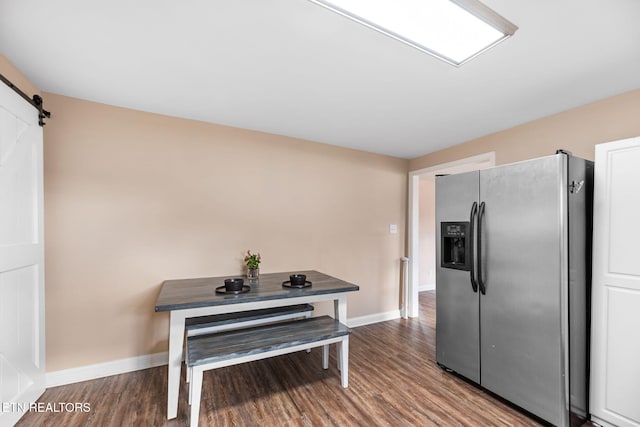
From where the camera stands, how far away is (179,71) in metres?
1.87

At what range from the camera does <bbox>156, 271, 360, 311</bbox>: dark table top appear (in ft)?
6.29

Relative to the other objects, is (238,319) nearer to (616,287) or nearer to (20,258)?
(20,258)

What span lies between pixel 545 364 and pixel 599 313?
487 millimetres

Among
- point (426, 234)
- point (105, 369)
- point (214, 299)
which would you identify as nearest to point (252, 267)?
point (214, 299)

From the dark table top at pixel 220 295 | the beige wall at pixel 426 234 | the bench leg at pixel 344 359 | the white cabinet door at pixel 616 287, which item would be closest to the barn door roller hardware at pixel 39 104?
the dark table top at pixel 220 295

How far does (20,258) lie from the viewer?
183 cm

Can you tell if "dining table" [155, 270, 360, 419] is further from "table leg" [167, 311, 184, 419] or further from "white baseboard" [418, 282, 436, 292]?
"white baseboard" [418, 282, 436, 292]

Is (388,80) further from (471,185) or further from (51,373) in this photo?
(51,373)

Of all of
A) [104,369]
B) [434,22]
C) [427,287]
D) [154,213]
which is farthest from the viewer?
[427,287]

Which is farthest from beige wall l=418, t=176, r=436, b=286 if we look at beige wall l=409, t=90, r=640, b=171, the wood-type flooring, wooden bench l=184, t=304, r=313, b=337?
wooden bench l=184, t=304, r=313, b=337

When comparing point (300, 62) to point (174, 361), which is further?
point (174, 361)

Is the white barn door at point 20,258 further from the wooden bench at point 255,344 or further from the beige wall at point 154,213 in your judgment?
the wooden bench at point 255,344

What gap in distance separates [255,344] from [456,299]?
66.3 inches

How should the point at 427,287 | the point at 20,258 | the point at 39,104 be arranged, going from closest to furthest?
1. the point at 20,258
2. the point at 39,104
3. the point at 427,287
